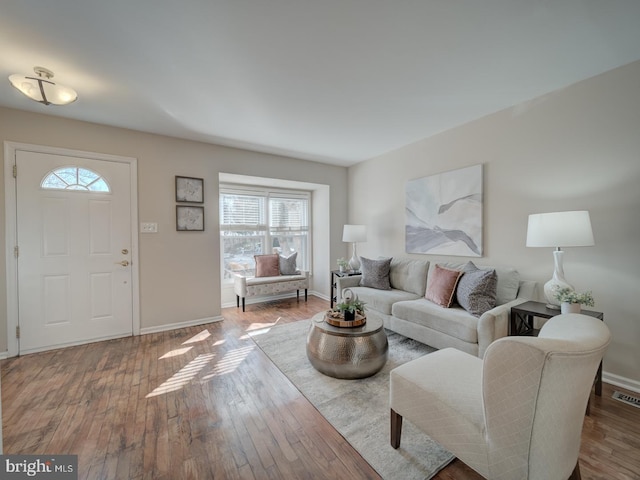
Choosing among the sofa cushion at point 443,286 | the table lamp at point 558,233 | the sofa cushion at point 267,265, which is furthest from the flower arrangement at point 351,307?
the sofa cushion at point 267,265

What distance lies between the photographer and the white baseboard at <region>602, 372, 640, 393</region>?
6.84 ft

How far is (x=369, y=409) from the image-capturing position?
6.10 feet

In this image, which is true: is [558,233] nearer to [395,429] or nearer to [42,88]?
[395,429]

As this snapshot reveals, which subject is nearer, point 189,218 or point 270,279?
point 189,218

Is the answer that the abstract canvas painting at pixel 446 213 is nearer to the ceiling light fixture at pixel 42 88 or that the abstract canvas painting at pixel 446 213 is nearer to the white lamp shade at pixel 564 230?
the white lamp shade at pixel 564 230

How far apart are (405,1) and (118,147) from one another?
3.32 m

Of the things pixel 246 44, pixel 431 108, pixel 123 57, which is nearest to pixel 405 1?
pixel 246 44

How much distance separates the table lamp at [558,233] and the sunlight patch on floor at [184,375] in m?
3.12

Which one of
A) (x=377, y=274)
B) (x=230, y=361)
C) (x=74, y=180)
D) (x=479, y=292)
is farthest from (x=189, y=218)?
(x=479, y=292)

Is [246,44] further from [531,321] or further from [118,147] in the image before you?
[531,321]

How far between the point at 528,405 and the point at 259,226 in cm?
452

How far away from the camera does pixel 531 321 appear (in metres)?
2.38

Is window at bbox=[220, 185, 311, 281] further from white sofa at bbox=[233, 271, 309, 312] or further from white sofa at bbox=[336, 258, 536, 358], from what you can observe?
white sofa at bbox=[336, 258, 536, 358]

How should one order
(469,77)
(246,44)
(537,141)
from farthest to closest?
(537,141) → (469,77) → (246,44)
